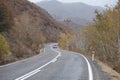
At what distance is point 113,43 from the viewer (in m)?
45.2

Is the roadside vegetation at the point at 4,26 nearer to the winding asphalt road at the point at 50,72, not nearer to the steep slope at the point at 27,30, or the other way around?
the steep slope at the point at 27,30

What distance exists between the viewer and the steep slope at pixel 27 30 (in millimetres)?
49200

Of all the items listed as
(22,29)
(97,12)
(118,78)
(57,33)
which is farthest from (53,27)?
(118,78)

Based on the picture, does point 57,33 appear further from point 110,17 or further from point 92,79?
point 92,79

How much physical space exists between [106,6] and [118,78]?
97.3 ft

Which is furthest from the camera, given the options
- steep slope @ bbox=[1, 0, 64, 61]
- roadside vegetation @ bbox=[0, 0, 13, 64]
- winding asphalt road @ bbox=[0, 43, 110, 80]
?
steep slope @ bbox=[1, 0, 64, 61]

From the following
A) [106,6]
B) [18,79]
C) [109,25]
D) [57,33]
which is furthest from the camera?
[57,33]

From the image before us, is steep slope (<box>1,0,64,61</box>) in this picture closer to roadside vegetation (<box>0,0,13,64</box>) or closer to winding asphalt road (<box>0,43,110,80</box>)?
roadside vegetation (<box>0,0,13,64</box>)

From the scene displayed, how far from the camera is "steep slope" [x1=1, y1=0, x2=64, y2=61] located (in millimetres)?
49200

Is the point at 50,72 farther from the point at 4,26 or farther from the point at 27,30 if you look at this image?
the point at 27,30

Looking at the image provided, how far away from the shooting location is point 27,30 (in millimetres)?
69875

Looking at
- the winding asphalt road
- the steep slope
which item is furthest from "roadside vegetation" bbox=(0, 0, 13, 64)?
the winding asphalt road

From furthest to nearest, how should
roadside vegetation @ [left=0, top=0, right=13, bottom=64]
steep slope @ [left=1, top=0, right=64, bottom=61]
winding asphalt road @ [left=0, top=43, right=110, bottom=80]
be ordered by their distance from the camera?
steep slope @ [left=1, top=0, right=64, bottom=61] → roadside vegetation @ [left=0, top=0, right=13, bottom=64] → winding asphalt road @ [left=0, top=43, right=110, bottom=80]

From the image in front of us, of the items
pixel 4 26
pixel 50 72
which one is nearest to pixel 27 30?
pixel 4 26
